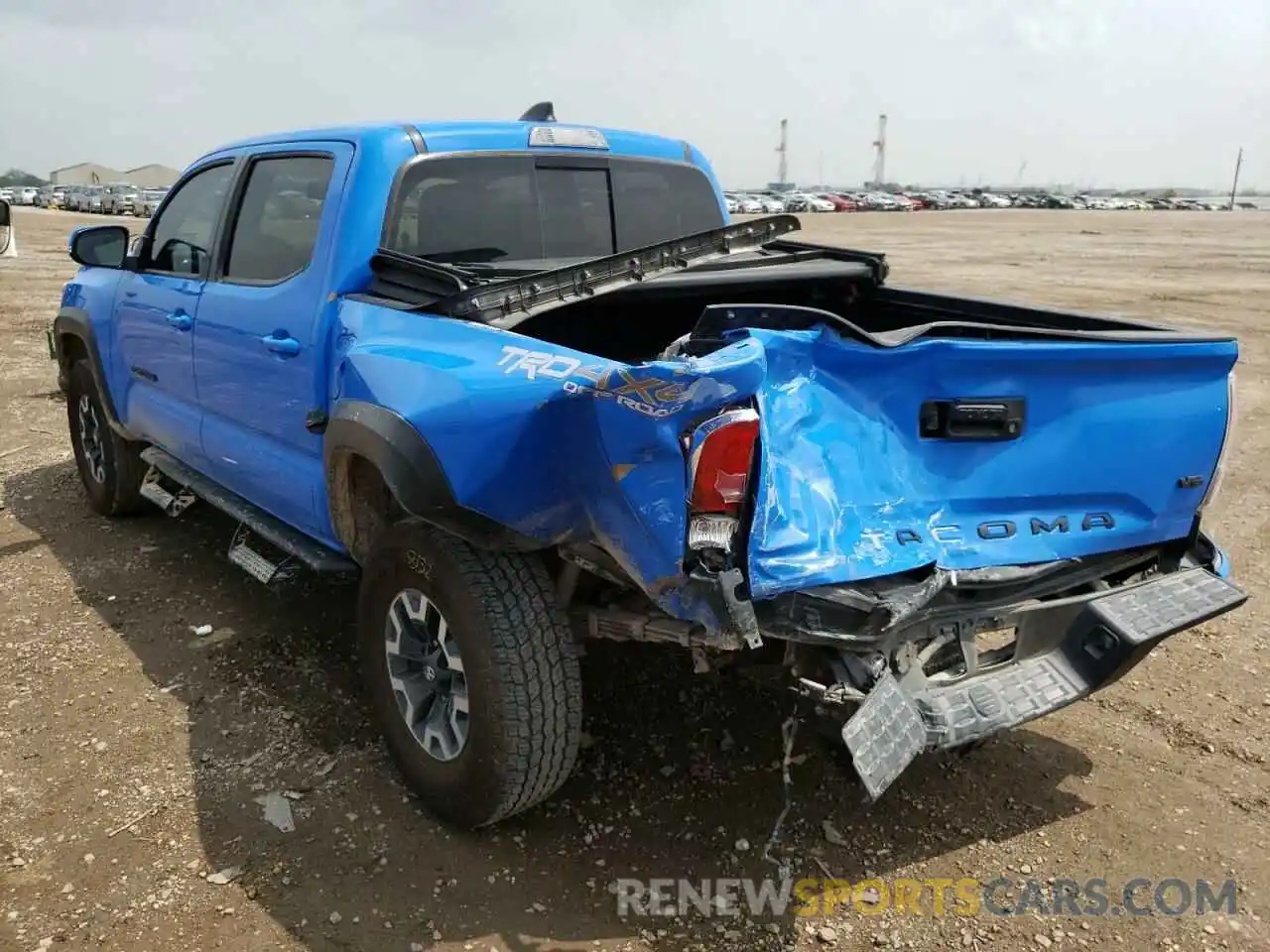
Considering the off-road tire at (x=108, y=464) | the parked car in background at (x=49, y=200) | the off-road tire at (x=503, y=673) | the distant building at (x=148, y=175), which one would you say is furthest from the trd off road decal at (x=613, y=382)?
the distant building at (x=148, y=175)

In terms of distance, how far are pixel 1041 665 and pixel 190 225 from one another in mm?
4065

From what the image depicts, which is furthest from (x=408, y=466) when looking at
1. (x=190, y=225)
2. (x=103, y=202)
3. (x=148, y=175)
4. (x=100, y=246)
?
(x=148, y=175)

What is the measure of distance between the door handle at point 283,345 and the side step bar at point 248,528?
2.37 ft

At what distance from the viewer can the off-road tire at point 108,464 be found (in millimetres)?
5477

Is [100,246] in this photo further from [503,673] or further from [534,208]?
[503,673]

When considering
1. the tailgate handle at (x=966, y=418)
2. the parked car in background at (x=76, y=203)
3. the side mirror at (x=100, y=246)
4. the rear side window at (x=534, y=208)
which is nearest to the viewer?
the tailgate handle at (x=966, y=418)

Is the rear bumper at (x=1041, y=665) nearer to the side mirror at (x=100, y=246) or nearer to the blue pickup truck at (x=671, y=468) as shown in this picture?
the blue pickup truck at (x=671, y=468)

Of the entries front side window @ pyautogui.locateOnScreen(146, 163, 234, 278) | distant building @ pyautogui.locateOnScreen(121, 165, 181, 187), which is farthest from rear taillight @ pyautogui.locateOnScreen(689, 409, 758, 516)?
distant building @ pyautogui.locateOnScreen(121, 165, 181, 187)

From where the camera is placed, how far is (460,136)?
3.70 metres

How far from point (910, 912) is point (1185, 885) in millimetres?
802

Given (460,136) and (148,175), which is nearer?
(460,136)

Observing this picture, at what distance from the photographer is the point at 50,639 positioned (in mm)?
4262

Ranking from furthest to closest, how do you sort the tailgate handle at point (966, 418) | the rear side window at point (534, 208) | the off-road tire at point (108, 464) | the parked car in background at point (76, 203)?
the parked car in background at point (76, 203) < the off-road tire at point (108, 464) < the rear side window at point (534, 208) < the tailgate handle at point (966, 418)

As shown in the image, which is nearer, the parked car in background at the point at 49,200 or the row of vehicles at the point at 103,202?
the row of vehicles at the point at 103,202
